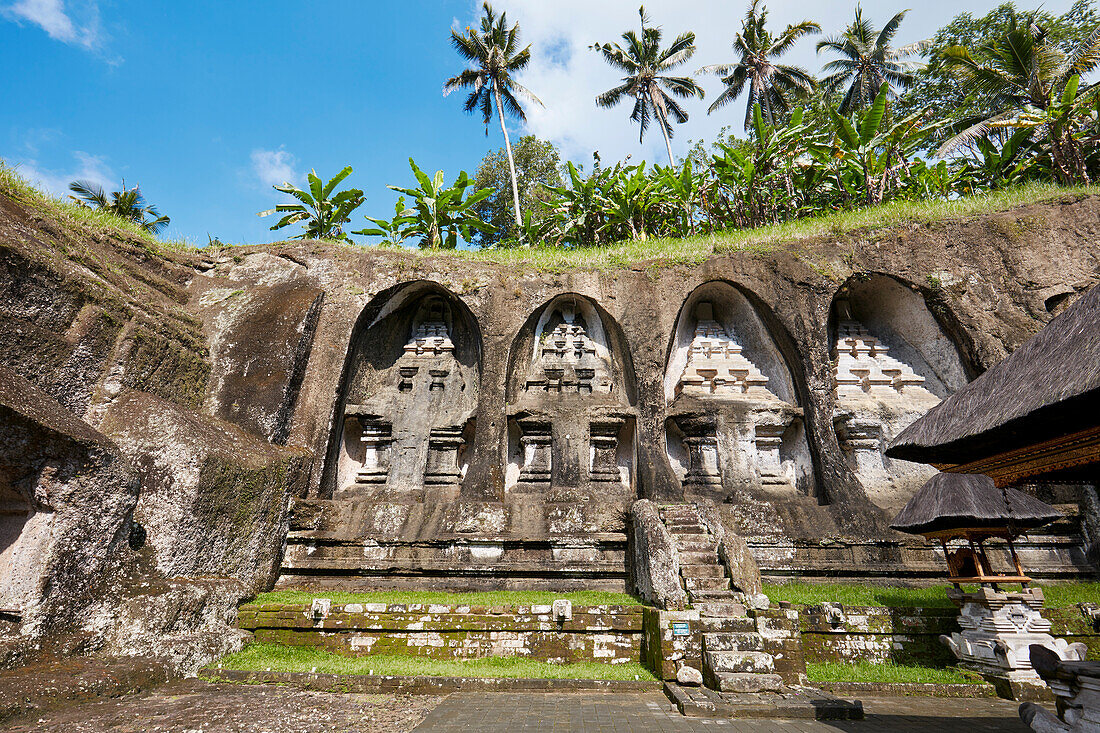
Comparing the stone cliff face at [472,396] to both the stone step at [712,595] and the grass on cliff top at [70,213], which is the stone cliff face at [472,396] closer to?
the grass on cliff top at [70,213]

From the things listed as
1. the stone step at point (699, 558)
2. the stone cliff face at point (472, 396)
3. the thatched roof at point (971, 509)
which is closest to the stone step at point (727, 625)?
the stone step at point (699, 558)

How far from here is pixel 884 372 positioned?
40.5 feet

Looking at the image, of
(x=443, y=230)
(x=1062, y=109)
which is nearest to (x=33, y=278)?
(x=443, y=230)

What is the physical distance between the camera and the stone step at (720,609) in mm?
6359

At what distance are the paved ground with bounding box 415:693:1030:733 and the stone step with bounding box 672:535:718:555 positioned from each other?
2258mm

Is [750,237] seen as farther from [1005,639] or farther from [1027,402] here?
[1027,402]

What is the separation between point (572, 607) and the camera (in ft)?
23.2

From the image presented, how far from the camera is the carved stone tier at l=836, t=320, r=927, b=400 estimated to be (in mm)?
12078

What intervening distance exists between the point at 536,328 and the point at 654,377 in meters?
2.91

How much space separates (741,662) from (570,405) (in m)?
6.28

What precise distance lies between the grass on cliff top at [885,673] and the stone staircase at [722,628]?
1087mm

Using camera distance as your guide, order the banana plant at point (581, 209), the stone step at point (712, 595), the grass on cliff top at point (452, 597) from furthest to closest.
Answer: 1. the banana plant at point (581, 209)
2. the grass on cliff top at point (452, 597)
3. the stone step at point (712, 595)

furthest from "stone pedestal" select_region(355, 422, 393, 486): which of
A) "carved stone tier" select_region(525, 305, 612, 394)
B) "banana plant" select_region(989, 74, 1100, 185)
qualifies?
"banana plant" select_region(989, 74, 1100, 185)

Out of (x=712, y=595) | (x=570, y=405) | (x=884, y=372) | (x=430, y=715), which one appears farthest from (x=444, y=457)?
(x=884, y=372)
